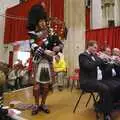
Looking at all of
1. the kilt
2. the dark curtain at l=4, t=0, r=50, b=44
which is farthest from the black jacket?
the dark curtain at l=4, t=0, r=50, b=44

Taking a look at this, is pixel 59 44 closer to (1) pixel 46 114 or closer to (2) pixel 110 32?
(1) pixel 46 114

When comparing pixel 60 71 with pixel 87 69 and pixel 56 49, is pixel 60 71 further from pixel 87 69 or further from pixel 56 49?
pixel 87 69

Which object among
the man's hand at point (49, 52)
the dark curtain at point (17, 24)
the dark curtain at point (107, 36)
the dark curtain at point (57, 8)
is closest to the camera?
the man's hand at point (49, 52)

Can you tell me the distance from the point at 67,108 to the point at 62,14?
4772mm

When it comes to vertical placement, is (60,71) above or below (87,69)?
below

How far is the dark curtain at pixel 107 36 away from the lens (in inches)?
294

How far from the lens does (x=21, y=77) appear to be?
8531 millimetres

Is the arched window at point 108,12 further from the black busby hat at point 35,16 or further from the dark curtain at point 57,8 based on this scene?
the black busby hat at point 35,16

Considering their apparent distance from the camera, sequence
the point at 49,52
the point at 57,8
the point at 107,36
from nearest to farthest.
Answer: the point at 49,52 < the point at 107,36 < the point at 57,8

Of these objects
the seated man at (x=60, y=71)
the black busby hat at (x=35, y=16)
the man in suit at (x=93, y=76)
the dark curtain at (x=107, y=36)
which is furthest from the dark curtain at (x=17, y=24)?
the man in suit at (x=93, y=76)

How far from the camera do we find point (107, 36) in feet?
25.1

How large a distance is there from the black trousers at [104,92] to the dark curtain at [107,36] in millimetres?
3797

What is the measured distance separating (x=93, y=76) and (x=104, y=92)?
1.03 feet

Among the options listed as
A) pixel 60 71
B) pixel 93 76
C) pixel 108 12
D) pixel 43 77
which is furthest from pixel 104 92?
pixel 108 12
